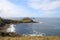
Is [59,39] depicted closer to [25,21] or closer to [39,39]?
[39,39]

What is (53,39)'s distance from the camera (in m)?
11.0

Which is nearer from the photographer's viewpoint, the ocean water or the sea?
the sea

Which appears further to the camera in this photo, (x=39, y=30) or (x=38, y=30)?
(x=38, y=30)

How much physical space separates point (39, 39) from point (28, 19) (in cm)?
7735

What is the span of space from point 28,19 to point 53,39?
3033 inches

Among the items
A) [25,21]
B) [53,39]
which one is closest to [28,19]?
[25,21]

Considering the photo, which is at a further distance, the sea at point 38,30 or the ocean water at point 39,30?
the ocean water at point 39,30

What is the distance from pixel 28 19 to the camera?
289 ft

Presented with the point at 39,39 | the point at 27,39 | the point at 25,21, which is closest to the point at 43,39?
the point at 39,39

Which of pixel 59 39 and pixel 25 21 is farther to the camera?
pixel 25 21

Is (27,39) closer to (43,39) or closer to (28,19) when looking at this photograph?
(43,39)

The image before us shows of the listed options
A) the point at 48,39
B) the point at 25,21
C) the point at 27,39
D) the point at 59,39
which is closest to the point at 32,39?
the point at 27,39

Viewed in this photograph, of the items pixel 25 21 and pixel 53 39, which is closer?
pixel 53 39

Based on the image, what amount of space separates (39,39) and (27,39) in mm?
867
